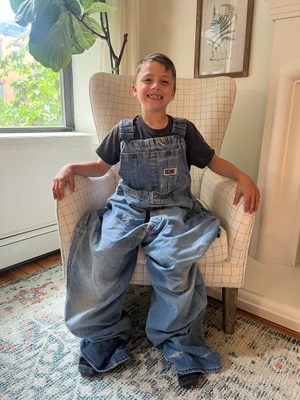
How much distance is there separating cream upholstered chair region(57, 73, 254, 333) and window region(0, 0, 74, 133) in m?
0.67

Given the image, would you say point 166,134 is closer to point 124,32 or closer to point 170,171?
point 170,171

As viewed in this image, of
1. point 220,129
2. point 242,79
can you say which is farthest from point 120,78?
point 242,79

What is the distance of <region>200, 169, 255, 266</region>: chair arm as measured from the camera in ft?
3.12

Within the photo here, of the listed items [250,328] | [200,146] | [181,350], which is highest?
[200,146]

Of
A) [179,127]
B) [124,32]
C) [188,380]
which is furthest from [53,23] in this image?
[188,380]

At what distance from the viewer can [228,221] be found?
1.00 metres

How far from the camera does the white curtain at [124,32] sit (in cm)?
171

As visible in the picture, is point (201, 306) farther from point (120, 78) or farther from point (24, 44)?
point (24, 44)

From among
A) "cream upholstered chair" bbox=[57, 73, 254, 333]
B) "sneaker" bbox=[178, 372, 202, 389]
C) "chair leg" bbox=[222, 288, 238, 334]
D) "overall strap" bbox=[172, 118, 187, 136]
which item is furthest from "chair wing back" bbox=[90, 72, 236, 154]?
"sneaker" bbox=[178, 372, 202, 389]

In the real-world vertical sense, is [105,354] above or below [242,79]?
below

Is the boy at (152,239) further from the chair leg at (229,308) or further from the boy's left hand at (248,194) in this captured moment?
the chair leg at (229,308)

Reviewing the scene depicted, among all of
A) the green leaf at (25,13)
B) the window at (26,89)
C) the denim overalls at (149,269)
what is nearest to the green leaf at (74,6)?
the green leaf at (25,13)

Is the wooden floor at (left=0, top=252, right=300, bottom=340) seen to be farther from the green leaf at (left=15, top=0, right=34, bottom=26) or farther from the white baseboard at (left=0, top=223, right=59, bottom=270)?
the green leaf at (left=15, top=0, right=34, bottom=26)

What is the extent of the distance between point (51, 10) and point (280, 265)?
5.45 ft
